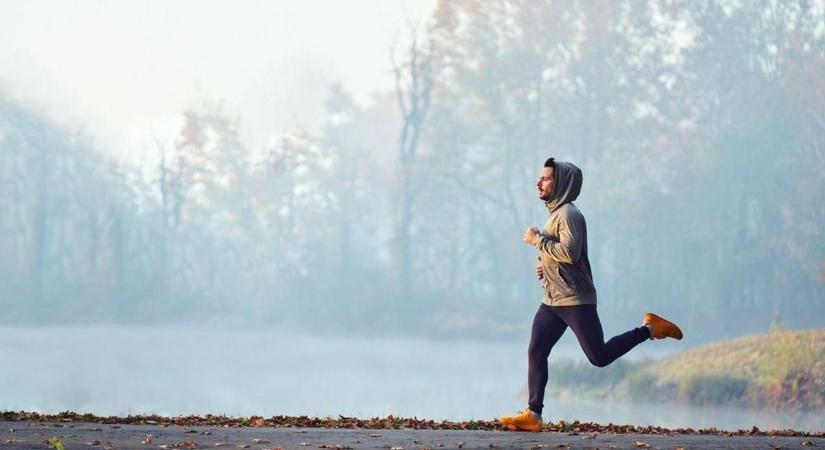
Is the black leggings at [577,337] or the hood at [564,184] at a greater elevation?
the hood at [564,184]

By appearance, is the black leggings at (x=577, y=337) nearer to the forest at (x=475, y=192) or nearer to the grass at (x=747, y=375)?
the grass at (x=747, y=375)

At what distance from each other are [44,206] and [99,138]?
429 centimetres

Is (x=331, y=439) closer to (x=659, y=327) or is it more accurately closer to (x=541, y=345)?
(x=541, y=345)

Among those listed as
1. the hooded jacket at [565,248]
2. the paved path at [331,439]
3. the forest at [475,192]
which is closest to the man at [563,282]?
the hooded jacket at [565,248]

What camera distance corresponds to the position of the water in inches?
1492

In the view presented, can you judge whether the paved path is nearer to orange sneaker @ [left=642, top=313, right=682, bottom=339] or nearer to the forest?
orange sneaker @ [left=642, top=313, right=682, bottom=339]

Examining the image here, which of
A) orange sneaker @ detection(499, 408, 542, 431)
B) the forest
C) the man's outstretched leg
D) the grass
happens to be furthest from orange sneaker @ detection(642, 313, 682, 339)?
the forest

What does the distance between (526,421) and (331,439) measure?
1.39m

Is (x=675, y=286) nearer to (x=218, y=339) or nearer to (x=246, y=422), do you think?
(x=218, y=339)

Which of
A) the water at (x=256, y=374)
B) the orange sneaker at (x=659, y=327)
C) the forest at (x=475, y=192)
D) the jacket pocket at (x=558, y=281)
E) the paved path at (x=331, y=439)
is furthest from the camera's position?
the forest at (x=475, y=192)

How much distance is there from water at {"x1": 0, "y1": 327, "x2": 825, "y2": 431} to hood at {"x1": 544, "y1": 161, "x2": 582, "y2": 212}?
18632 millimetres

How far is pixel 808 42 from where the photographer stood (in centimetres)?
4916

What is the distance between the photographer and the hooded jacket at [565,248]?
8867 millimetres

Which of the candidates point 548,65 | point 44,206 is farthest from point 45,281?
point 548,65
